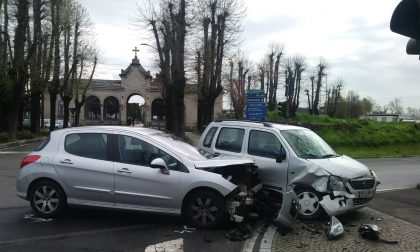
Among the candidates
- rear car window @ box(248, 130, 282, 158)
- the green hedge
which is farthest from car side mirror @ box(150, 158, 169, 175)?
the green hedge

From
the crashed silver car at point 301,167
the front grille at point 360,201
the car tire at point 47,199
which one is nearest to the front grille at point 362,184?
the crashed silver car at point 301,167

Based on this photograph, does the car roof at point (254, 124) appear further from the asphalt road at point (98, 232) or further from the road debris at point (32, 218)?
the road debris at point (32, 218)

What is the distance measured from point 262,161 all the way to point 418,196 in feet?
16.6

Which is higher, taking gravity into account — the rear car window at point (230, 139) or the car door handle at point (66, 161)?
the rear car window at point (230, 139)

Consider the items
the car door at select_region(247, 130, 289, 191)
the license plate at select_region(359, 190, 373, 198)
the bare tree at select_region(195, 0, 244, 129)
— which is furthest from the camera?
the bare tree at select_region(195, 0, 244, 129)

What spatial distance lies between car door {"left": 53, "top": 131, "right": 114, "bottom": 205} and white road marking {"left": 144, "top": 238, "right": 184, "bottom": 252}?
1.60m

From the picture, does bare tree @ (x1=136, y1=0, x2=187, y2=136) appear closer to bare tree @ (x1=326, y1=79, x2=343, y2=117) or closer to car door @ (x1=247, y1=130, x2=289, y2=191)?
car door @ (x1=247, y1=130, x2=289, y2=191)

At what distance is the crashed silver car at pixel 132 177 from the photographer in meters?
7.50

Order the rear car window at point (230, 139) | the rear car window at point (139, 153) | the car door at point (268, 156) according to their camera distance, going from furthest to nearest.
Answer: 1. the rear car window at point (230, 139)
2. the car door at point (268, 156)
3. the rear car window at point (139, 153)

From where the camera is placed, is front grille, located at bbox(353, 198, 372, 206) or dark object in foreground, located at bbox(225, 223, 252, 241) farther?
front grille, located at bbox(353, 198, 372, 206)

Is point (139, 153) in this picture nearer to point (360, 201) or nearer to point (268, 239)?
point (268, 239)

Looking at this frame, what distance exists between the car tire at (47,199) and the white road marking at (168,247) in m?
2.28

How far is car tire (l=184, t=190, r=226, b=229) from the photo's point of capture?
744 cm

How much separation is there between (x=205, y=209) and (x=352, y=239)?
7.43 feet
